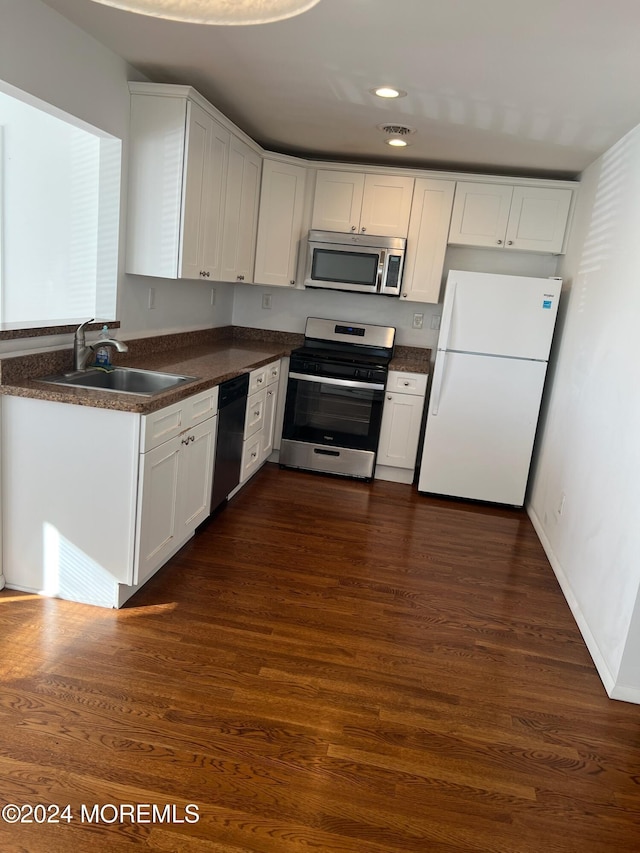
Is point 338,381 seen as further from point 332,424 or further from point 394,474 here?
point 394,474

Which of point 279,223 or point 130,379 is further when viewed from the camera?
point 279,223

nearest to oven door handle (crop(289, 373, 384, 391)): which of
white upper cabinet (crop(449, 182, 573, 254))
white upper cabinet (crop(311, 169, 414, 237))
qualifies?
white upper cabinet (crop(311, 169, 414, 237))

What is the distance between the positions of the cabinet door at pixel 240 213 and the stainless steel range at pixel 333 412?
0.77 meters

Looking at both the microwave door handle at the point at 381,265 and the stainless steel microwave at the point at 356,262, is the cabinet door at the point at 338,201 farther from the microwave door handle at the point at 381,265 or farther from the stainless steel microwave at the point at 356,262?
the microwave door handle at the point at 381,265

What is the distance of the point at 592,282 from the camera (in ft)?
12.4

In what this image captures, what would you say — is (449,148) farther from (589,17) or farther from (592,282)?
(589,17)

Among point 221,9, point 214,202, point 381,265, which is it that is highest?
point 221,9

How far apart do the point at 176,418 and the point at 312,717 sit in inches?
53.5

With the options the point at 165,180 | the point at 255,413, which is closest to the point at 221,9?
the point at 165,180

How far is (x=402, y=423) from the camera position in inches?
190

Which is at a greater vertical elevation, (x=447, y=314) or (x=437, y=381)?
(x=447, y=314)

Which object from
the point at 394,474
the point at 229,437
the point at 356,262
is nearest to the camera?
the point at 229,437

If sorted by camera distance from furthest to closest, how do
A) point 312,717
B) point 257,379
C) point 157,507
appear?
point 257,379 → point 157,507 → point 312,717

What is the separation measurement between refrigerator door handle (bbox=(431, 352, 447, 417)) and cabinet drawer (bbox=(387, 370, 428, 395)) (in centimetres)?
22
